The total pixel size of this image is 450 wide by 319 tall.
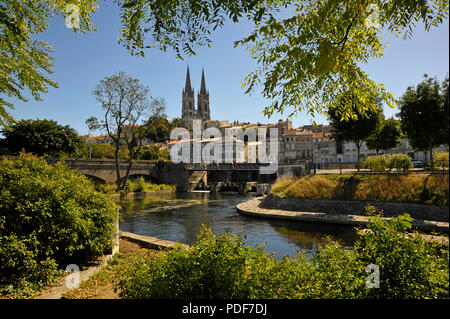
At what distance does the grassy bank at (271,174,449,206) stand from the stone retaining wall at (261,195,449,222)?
1.28 feet

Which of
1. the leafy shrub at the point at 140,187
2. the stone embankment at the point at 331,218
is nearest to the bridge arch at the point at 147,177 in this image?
the leafy shrub at the point at 140,187

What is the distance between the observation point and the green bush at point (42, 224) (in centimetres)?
472

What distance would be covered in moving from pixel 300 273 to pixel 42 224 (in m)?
5.06

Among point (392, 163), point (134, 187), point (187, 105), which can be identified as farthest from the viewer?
point (187, 105)

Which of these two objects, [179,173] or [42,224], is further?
[179,173]

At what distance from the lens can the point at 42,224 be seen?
17.4 feet

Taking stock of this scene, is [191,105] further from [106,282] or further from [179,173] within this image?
[106,282]

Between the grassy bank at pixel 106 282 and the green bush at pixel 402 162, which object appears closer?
the grassy bank at pixel 106 282

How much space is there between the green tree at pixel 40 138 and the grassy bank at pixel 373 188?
2959cm

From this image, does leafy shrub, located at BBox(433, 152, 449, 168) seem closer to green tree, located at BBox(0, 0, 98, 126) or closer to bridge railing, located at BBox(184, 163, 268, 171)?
green tree, located at BBox(0, 0, 98, 126)

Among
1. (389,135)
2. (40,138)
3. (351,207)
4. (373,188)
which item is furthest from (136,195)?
(389,135)

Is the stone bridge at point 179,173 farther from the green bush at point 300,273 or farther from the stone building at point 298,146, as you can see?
the green bush at point 300,273
